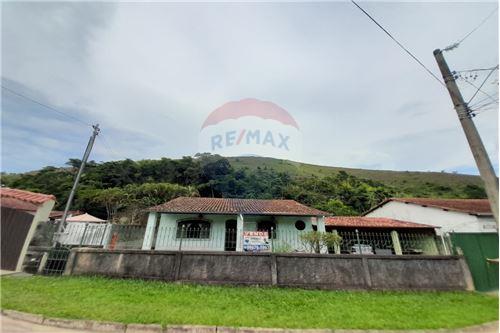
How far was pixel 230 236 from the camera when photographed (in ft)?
42.3

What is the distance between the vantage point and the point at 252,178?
1585 inches

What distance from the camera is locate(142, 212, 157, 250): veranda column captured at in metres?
11.7

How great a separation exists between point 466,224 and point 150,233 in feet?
52.9

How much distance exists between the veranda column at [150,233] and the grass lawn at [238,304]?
547cm

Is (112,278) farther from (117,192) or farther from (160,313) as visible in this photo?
(117,192)

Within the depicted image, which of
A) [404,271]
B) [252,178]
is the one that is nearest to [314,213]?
[404,271]

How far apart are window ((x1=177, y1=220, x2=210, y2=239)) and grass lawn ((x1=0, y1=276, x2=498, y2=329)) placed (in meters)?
6.45

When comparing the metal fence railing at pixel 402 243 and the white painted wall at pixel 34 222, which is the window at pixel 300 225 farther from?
the white painted wall at pixel 34 222

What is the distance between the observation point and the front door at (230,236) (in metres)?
12.6

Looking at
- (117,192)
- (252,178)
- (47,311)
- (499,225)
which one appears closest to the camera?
(47,311)

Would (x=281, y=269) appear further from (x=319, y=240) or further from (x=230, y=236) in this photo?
(x=230, y=236)

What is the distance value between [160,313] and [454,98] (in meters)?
8.63

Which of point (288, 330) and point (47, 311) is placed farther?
point (47, 311)

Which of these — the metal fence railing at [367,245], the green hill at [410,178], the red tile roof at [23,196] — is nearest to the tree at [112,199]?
the red tile roof at [23,196]
